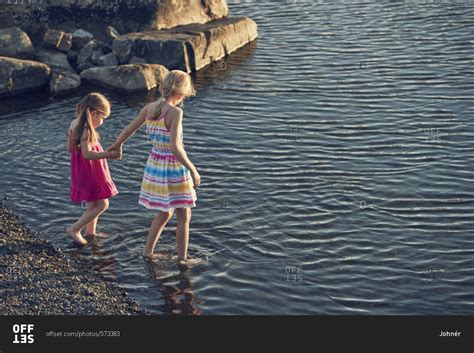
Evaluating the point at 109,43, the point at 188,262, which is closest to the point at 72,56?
the point at 109,43

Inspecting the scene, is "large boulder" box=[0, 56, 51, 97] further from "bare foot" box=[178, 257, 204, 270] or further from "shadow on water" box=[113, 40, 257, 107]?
"bare foot" box=[178, 257, 204, 270]

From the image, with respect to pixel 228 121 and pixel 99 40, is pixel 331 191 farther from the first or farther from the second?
pixel 99 40

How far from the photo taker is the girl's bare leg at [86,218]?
33.9 feet

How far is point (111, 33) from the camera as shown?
18.9 m

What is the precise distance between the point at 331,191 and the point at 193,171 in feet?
11.0

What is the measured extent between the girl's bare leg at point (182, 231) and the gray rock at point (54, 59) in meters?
8.64

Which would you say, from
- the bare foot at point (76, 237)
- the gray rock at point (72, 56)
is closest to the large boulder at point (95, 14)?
the gray rock at point (72, 56)

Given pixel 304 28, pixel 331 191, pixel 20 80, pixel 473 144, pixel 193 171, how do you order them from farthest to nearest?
1. pixel 304 28
2. pixel 20 80
3. pixel 473 144
4. pixel 331 191
5. pixel 193 171

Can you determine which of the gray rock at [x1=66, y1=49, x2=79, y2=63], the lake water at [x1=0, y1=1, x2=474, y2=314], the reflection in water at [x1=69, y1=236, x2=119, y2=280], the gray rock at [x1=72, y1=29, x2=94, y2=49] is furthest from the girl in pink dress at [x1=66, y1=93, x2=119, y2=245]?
the gray rock at [x1=72, y1=29, x2=94, y2=49]

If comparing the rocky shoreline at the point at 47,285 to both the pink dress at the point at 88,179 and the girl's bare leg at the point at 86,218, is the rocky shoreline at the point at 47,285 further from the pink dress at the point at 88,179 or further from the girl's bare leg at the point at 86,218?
the pink dress at the point at 88,179

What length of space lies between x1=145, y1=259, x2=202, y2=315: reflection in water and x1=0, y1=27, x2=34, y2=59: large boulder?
8986mm

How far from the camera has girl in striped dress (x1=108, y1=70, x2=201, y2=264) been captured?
9.17 metres
